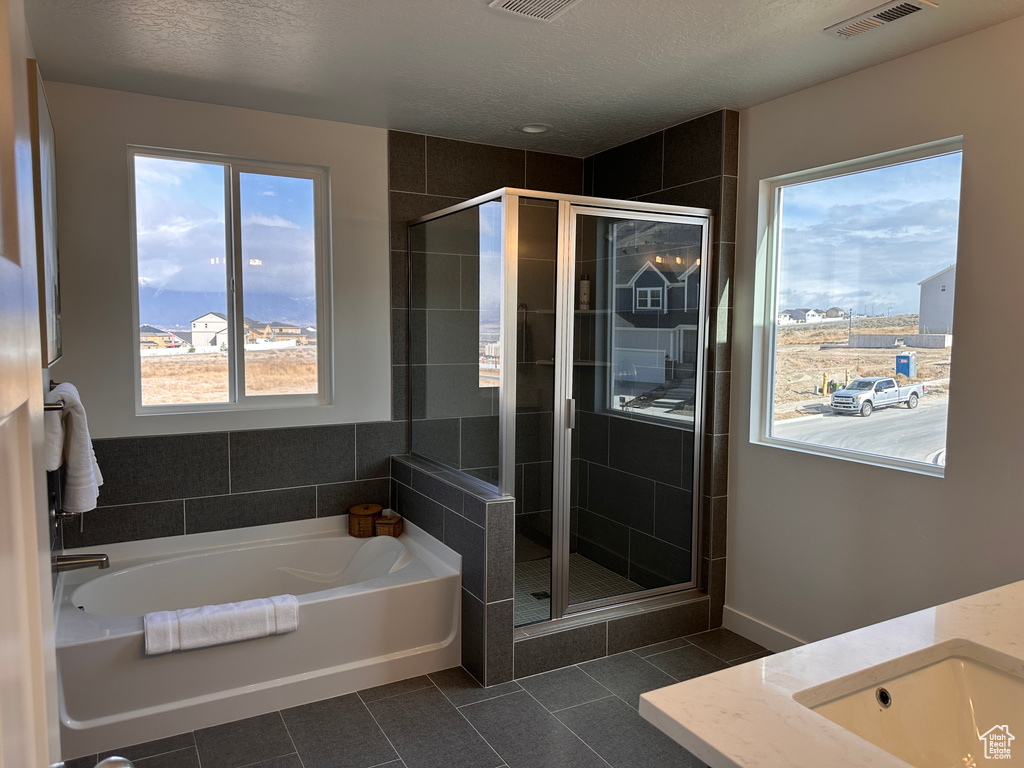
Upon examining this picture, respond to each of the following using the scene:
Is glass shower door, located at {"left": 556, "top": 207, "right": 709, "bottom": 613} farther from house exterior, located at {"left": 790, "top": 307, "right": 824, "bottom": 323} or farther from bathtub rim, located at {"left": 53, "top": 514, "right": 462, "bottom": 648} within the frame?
bathtub rim, located at {"left": 53, "top": 514, "right": 462, "bottom": 648}

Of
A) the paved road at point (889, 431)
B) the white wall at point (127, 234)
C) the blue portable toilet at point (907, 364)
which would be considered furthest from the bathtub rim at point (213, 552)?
the blue portable toilet at point (907, 364)

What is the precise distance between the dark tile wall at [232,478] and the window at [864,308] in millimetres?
1963

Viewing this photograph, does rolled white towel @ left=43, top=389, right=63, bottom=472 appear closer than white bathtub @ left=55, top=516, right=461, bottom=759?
Yes

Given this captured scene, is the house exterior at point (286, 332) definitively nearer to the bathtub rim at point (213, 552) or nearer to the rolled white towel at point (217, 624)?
the bathtub rim at point (213, 552)

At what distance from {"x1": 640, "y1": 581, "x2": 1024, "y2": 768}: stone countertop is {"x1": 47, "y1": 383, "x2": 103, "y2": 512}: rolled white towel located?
1.89 m

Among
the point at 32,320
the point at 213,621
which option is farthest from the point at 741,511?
the point at 32,320

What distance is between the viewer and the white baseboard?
3.16 m

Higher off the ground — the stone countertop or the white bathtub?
the stone countertop

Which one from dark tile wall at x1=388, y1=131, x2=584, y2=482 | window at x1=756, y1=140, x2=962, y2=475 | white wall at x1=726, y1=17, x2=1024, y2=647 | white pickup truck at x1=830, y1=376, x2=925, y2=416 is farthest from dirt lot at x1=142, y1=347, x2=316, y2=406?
white pickup truck at x1=830, y1=376, x2=925, y2=416

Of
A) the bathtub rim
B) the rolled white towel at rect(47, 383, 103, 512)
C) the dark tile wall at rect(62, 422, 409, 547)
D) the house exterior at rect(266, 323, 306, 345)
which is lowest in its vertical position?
the bathtub rim

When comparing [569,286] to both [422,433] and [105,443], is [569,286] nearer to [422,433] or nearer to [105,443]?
[422,433]

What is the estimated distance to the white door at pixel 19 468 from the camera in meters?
0.48

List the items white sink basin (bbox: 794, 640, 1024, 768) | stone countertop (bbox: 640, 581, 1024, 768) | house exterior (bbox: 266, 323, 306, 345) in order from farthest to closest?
house exterior (bbox: 266, 323, 306, 345) → white sink basin (bbox: 794, 640, 1024, 768) → stone countertop (bbox: 640, 581, 1024, 768)

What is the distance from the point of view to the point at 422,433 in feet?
11.9
